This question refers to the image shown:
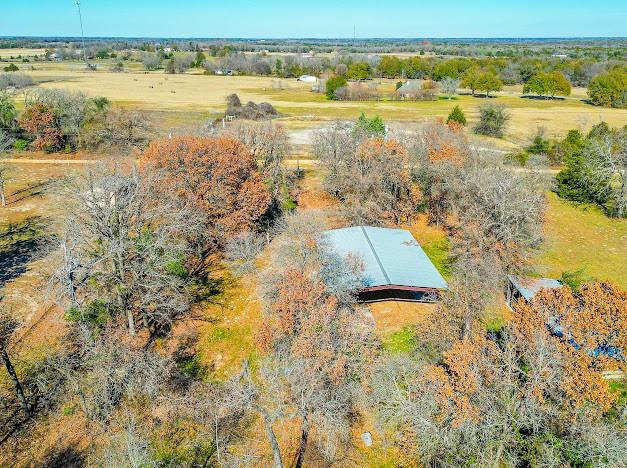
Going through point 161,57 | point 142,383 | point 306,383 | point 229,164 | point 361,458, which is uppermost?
point 161,57

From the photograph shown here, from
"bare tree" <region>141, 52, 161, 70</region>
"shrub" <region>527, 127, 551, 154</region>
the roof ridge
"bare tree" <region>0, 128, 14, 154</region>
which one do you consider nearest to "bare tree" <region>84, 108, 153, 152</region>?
"bare tree" <region>0, 128, 14, 154</region>

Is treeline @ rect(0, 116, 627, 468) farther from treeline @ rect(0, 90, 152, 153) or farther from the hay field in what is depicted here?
the hay field

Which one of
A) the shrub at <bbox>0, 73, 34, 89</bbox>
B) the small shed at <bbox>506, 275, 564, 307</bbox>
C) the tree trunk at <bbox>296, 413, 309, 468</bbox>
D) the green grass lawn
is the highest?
the shrub at <bbox>0, 73, 34, 89</bbox>

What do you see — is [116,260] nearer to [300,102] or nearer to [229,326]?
[229,326]

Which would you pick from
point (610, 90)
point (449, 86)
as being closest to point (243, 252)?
point (449, 86)

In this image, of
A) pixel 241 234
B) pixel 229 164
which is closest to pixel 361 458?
pixel 241 234

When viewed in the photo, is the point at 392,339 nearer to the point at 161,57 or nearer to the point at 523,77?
the point at 523,77

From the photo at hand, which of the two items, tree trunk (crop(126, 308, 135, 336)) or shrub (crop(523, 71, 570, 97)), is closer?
tree trunk (crop(126, 308, 135, 336))
